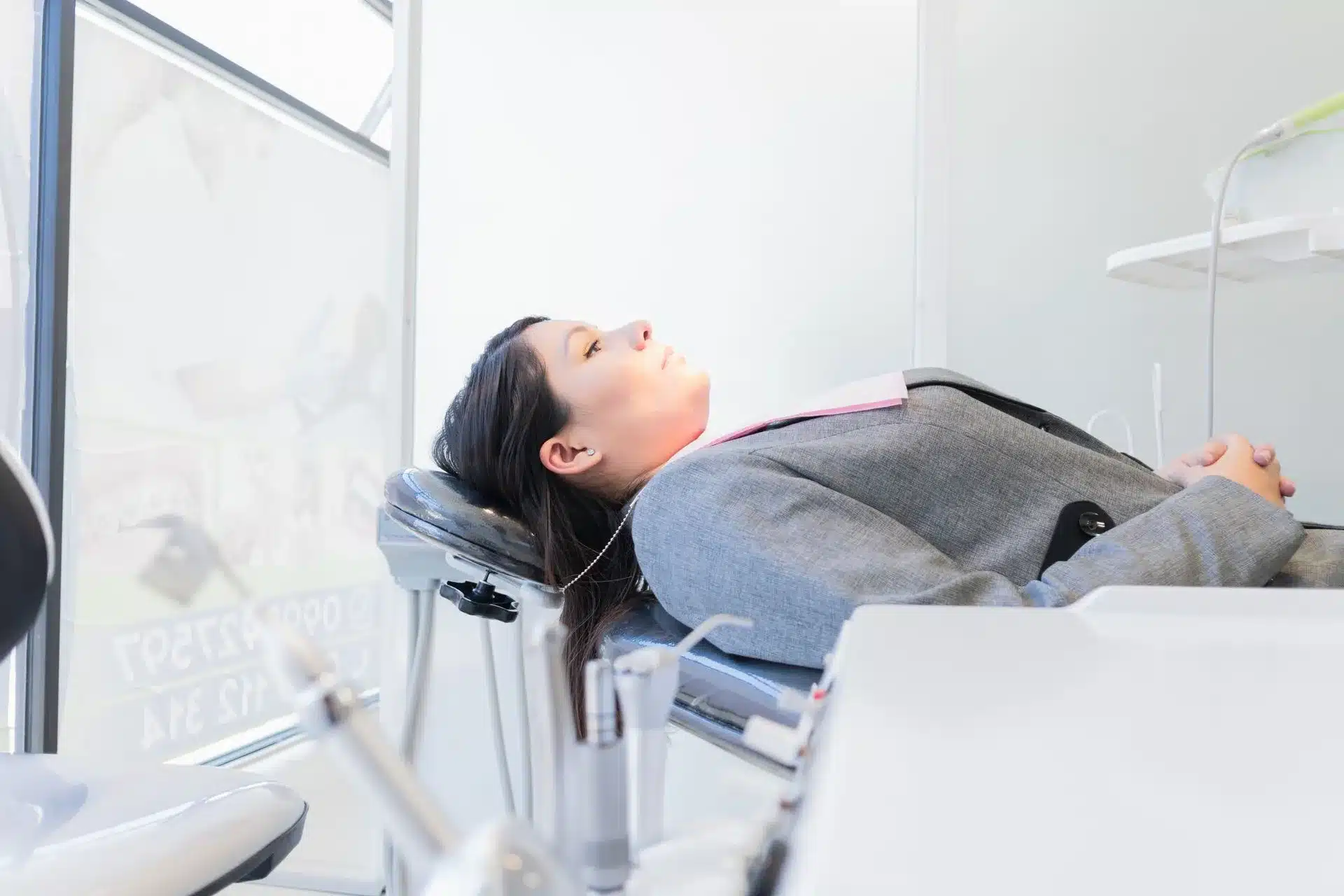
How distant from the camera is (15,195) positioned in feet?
6.84

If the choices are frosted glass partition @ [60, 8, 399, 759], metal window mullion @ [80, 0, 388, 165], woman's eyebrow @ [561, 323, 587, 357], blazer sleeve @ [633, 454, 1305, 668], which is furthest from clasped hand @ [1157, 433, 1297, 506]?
metal window mullion @ [80, 0, 388, 165]

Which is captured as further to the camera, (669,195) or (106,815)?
(669,195)

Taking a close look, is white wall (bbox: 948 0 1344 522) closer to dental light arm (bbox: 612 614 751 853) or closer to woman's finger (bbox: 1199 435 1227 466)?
woman's finger (bbox: 1199 435 1227 466)

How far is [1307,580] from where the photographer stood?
1020 mm

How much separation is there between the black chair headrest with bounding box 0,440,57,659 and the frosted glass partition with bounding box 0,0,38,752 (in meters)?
1.73

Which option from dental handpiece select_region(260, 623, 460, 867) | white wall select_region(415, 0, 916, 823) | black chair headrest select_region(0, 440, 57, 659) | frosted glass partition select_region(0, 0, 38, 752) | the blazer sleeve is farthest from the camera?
frosted glass partition select_region(0, 0, 38, 752)

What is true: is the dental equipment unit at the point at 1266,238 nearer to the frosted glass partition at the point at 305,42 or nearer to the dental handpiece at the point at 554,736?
the dental handpiece at the point at 554,736

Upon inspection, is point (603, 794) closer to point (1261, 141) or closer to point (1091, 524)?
point (1091, 524)

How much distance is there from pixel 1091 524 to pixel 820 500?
30 cm

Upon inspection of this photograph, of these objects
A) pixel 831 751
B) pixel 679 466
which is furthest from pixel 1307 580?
pixel 831 751

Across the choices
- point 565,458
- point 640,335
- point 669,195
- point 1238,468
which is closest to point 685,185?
point 669,195

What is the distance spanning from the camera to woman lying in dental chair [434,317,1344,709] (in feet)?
2.93

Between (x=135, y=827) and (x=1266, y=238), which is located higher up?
(x=1266, y=238)

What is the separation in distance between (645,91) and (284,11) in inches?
69.4
